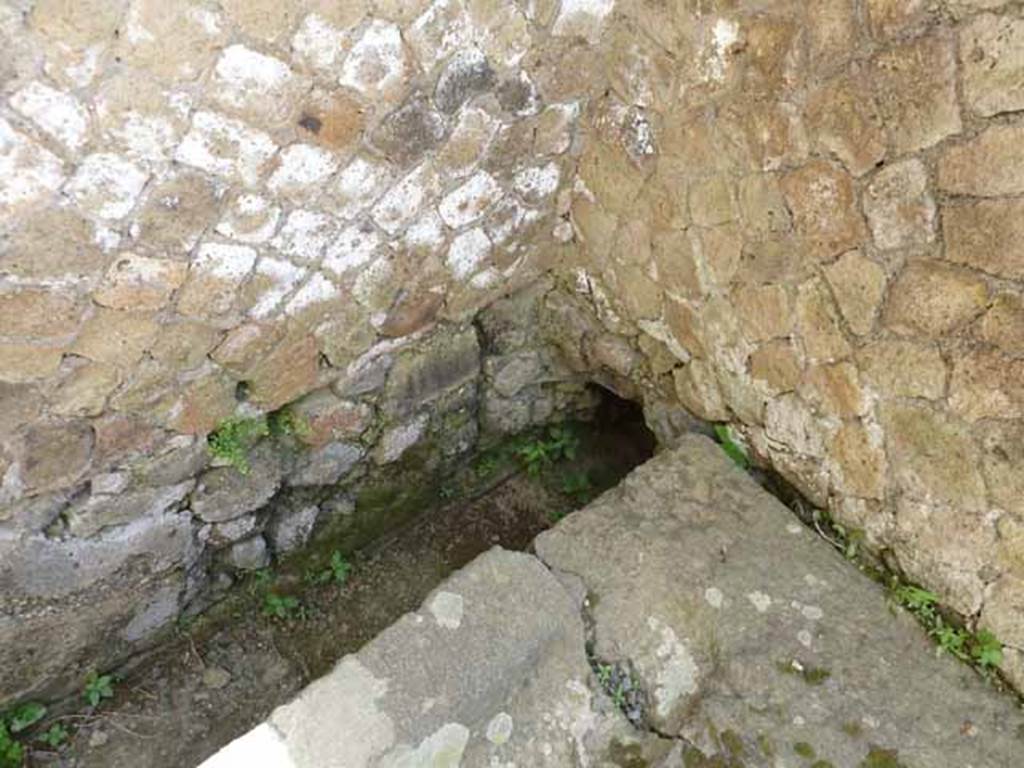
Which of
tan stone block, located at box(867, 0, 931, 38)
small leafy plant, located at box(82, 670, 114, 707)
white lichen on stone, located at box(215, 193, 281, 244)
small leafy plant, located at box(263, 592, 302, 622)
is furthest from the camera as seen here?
small leafy plant, located at box(263, 592, 302, 622)

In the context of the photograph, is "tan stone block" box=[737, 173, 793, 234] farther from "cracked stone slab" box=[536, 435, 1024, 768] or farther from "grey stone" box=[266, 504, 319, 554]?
"grey stone" box=[266, 504, 319, 554]

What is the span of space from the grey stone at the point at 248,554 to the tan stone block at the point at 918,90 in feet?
6.58

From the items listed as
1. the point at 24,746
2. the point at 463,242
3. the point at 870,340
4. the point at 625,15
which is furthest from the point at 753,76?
the point at 24,746

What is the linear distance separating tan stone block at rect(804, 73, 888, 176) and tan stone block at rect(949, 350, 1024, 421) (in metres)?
0.43

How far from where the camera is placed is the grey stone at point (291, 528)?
284 centimetres

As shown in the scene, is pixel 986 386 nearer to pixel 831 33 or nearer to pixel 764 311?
pixel 764 311

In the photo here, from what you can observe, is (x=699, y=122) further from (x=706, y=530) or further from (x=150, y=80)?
(x=150, y=80)

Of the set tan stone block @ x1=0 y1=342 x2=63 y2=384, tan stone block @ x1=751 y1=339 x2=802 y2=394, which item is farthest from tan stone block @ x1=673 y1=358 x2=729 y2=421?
tan stone block @ x1=0 y1=342 x2=63 y2=384

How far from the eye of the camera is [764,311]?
2.30 m

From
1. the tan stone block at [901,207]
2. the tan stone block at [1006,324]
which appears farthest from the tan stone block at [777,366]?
the tan stone block at [1006,324]

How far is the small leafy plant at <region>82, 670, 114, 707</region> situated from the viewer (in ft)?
8.75

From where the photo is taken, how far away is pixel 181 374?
2219mm

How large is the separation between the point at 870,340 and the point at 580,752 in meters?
1.06

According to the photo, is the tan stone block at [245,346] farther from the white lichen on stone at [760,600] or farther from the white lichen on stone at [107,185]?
the white lichen on stone at [760,600]
